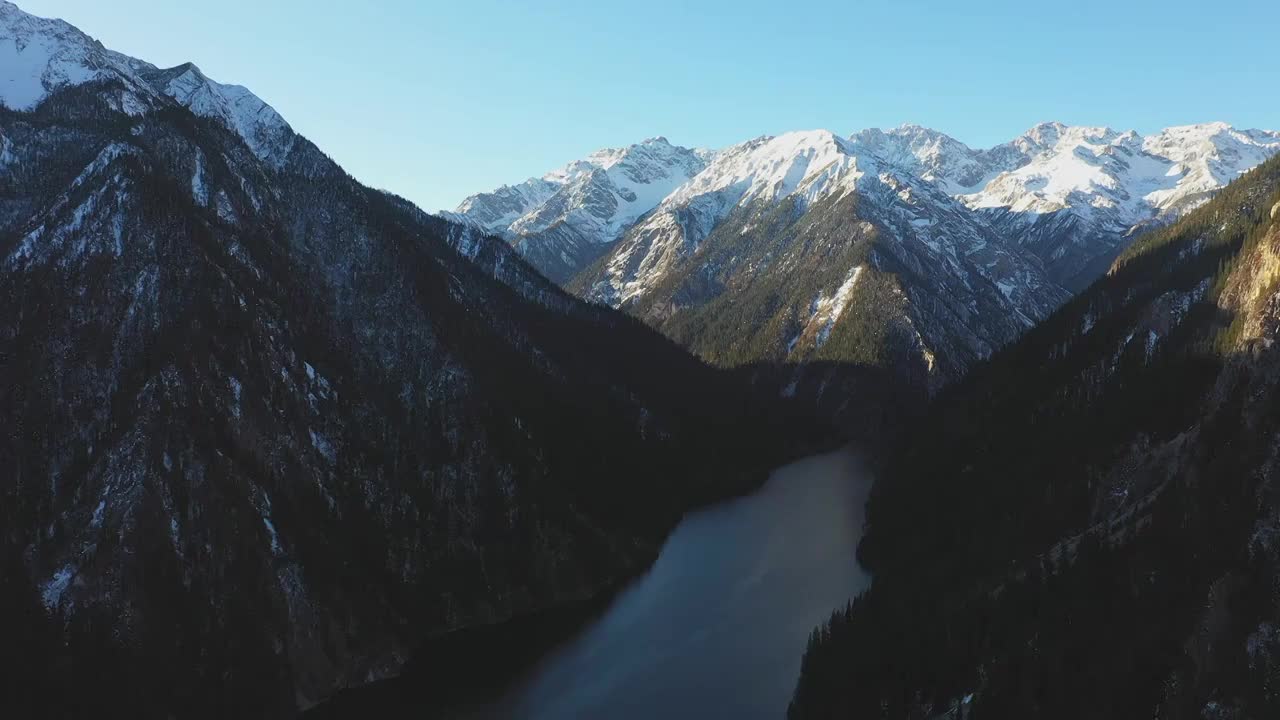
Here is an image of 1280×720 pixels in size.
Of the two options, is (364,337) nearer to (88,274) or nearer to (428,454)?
(428,454)

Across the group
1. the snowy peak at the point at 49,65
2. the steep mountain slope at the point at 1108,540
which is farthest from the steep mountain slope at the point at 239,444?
the steep mountain slope at the point at 1108,540

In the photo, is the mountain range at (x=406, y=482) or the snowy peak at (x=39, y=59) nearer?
the mountain range at (x=406, y=482)

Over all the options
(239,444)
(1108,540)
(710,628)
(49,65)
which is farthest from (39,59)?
(1108,540)

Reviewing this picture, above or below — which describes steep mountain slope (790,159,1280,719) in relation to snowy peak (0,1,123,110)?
below

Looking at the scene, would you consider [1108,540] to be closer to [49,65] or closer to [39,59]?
[49,65]

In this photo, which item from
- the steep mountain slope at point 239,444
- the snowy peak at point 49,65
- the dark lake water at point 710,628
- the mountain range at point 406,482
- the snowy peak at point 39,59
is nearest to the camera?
the mountain range at point 406,482

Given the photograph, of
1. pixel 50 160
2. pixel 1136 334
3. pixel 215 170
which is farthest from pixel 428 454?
pixel 1136 334

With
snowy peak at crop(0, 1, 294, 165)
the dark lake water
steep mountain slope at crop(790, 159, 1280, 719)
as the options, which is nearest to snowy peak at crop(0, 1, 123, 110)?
snowy peak at crop(0, 1, 294, 165)

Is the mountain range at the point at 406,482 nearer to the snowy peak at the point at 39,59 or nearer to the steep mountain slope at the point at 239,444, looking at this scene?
the steep mountain slope at the point at 239,444

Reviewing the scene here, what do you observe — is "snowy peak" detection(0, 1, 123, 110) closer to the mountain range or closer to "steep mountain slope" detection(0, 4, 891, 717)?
the mountain range
